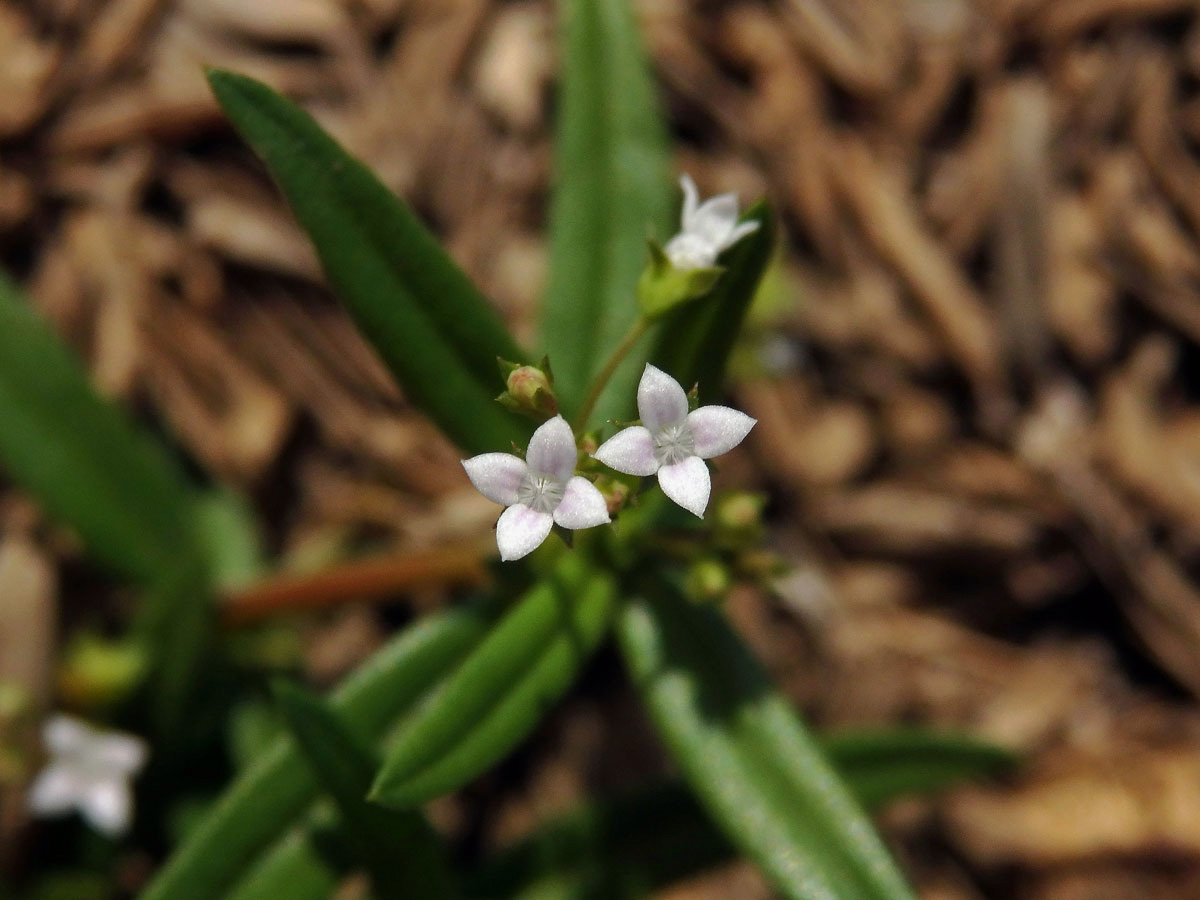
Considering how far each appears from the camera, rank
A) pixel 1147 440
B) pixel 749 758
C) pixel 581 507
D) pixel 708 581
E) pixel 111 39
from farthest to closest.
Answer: pixel 1147 440
pixel 111 39
pixel 749 758
pixel 708 581
pixel 581 507

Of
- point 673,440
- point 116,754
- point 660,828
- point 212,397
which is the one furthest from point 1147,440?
point 116,754

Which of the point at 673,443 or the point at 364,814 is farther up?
the point at 673,443

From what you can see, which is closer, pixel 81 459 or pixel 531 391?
pixel 531 391

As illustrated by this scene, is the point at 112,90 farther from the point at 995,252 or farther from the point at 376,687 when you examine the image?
the point at 995,252

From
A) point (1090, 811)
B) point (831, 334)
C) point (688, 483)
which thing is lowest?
point (1090, 811)

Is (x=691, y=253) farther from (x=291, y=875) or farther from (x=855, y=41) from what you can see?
(x=855, y=41)

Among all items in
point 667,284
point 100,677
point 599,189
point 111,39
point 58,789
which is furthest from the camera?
point 111,39

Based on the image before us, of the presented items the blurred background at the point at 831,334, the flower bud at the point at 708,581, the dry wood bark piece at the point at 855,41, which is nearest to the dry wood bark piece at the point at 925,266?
the blurred background at the point at 831,334
